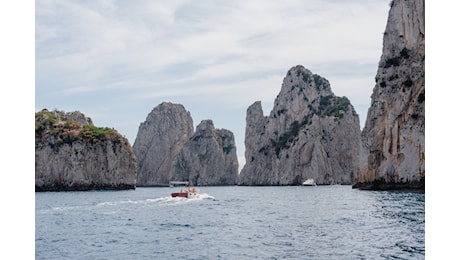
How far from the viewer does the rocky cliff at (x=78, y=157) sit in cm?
16112

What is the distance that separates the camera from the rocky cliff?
6344 inches

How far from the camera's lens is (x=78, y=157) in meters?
165

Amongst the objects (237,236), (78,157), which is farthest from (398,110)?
(78,157)

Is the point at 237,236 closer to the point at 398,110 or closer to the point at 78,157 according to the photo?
the point at 398,110

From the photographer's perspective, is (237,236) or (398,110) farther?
(398,110)

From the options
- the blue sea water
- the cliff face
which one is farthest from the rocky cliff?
the blue sea water

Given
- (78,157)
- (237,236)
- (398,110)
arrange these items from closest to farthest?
(237,236), (398,110), (78,157)

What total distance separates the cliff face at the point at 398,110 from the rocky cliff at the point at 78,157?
86.2 meters

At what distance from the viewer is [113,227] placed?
51.1 m

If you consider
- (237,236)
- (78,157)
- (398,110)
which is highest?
(398,110)

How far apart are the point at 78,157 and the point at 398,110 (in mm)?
101112

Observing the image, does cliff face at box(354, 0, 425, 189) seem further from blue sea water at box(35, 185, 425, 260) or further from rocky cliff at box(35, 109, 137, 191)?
rocky cliff at box(35, 109, 137, 191)
